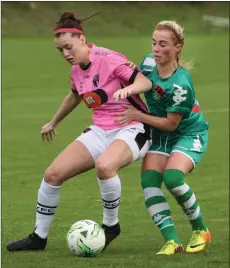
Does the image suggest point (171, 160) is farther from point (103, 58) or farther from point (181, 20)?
point (181, 20)

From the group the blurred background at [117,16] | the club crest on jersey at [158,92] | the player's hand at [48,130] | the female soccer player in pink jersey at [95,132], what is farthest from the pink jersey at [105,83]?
the blurred background at [117,16]

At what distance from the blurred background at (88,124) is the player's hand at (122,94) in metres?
1.40

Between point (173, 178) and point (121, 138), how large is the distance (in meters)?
0.60

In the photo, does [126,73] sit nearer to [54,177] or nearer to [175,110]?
[175,110]

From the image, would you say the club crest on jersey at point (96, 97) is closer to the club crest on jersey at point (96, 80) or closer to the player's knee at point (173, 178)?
the club crest on jersey at point (96, 80)

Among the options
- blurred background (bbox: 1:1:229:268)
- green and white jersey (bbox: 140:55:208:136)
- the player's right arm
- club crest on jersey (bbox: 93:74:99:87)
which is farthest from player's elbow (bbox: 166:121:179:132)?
blurred background (bbox: 1:1:229:268)

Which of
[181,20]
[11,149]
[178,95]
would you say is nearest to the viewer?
[178,95]

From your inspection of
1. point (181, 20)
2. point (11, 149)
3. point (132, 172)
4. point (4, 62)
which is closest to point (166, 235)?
point (132, 172)

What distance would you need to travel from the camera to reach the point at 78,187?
1248 centimetres

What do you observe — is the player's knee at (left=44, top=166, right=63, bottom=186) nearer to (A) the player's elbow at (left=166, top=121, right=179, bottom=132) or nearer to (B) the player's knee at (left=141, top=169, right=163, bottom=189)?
(B) the player's knee at (left=141, top=169, right=163, bottom=189)

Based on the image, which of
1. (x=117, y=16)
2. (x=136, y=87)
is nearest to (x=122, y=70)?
(x=136, y=87)

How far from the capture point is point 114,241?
9.19 metres

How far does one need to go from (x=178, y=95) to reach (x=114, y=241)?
1.67 metres

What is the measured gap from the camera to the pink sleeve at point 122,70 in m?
8.56
